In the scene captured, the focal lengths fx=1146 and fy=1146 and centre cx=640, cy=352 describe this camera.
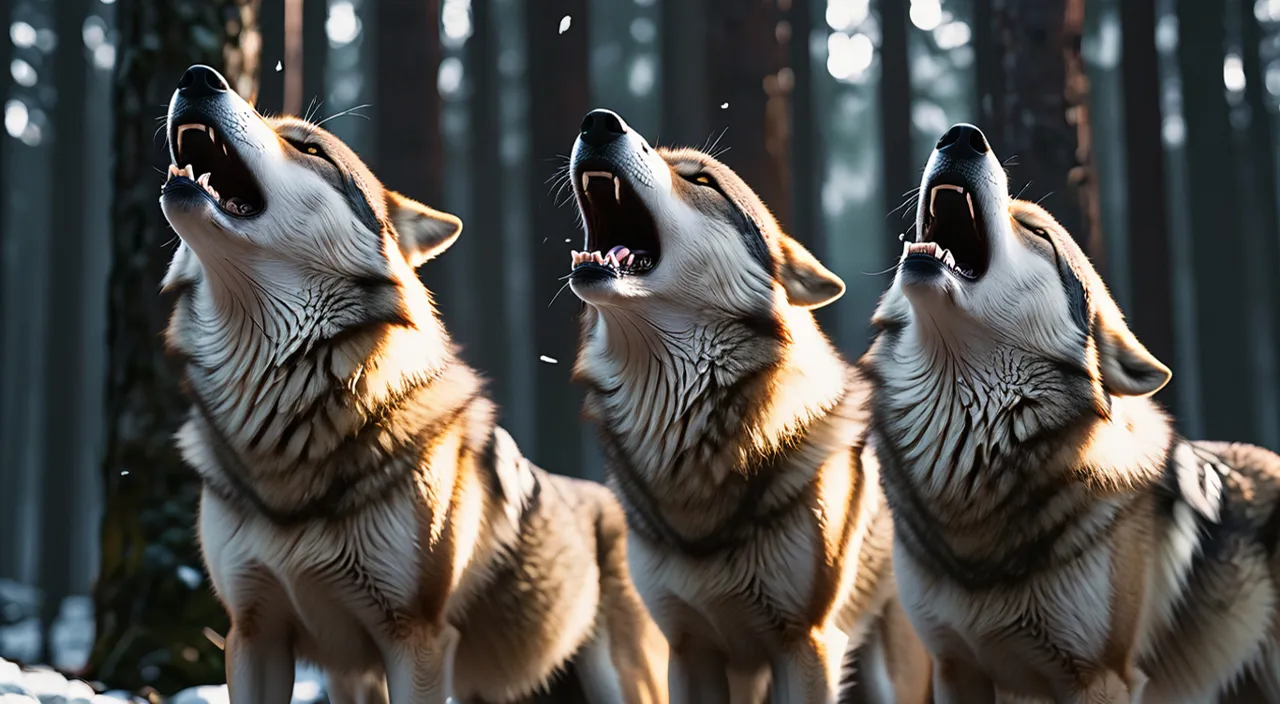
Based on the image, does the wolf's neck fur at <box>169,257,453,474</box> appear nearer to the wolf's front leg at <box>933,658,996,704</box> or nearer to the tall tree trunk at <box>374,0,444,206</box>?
the wolf's front leg at <box>933,658,996,704</box>

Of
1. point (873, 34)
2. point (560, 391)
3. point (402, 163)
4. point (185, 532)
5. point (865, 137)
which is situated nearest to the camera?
point (185, 532)

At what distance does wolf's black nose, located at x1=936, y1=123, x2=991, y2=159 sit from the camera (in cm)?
390

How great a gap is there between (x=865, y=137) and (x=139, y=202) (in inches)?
1296

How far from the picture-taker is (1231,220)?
49.8ft

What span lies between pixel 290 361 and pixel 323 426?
0.84 feet

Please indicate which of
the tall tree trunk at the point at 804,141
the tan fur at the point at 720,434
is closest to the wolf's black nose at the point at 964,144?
the tan fur at the point at 720,434

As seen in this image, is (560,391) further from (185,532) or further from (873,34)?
(873,34)

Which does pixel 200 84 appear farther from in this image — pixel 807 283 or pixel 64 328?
pixel 64 328

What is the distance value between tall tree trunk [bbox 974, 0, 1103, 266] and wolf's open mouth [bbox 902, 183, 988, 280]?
9.70 ft

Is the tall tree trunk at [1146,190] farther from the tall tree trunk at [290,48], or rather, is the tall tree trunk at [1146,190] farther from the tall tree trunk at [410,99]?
the tall tree trunk at [290,48]

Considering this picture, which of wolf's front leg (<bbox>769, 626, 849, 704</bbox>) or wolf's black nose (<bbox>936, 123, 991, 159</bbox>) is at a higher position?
wolf's black nose (<bbox>936, 123, 991, 159</bbox>)

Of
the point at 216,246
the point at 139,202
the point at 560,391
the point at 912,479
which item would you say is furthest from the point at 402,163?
the point at 912,479

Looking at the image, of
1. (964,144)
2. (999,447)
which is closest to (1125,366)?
(999,447)

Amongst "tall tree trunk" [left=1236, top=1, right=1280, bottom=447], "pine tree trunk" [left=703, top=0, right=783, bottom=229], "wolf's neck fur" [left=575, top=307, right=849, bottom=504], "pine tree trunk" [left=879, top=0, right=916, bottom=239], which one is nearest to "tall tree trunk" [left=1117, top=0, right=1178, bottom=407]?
"pine tree trunk" [left=703, top=0, right=783, bottom=229]
